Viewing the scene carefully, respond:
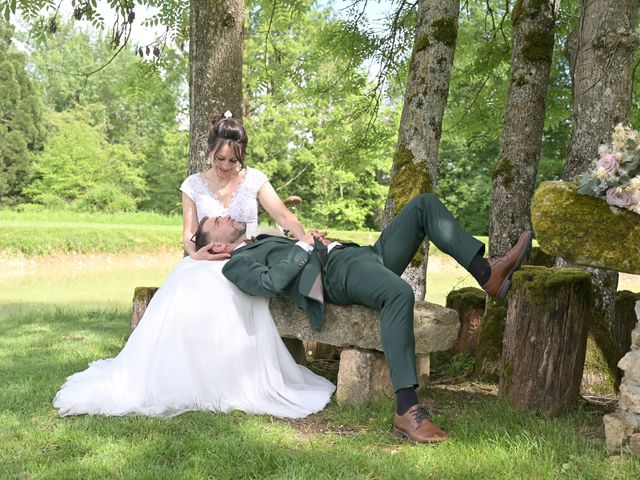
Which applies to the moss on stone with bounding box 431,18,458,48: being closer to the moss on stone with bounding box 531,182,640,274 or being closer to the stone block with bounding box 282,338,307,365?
the moss on stone with bounding box 531,182,640,274

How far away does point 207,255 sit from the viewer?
4.64 m

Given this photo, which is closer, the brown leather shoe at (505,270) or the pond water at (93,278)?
the brown leather shoe at (505,270)

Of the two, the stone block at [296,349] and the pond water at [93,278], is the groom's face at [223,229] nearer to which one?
the stone block at [296,349]

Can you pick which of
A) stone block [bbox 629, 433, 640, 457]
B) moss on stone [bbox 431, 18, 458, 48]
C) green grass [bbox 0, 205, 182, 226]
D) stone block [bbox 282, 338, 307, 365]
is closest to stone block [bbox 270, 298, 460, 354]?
stone block [bbox 282, 338, 307, 365]

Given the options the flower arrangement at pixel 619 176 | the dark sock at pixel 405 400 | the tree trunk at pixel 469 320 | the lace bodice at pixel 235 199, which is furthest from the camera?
the tree trunk at pixel 469 320

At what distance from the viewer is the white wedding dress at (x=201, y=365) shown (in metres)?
4.05

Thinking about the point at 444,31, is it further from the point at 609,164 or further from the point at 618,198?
the point at 618,198

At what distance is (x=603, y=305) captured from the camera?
478 centimetres

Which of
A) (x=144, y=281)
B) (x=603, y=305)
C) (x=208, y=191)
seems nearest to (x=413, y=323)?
(x=603, y=305)

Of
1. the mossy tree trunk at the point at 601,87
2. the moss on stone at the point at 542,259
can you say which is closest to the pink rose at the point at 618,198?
the mossy tree trunk at the point at 601,87

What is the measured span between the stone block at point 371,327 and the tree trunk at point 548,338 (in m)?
0.44

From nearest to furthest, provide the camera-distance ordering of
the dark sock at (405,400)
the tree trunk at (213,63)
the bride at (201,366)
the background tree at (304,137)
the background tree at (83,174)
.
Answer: the dark sock at (405,400) → the bride at (201,366) → the tree trunk at (213,63) → the background tree at (304,137) → the background tree at (83,174)

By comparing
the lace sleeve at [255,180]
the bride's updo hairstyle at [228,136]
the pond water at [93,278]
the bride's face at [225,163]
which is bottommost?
the pond water at [93,278]

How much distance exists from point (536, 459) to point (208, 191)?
3206 millimetres
